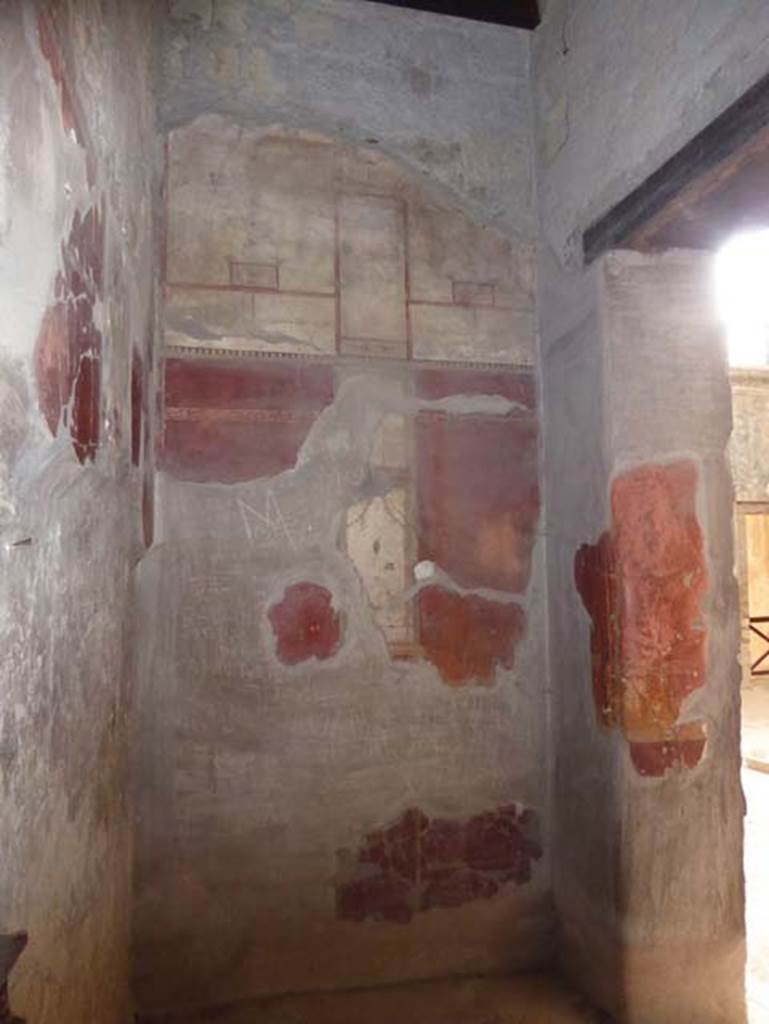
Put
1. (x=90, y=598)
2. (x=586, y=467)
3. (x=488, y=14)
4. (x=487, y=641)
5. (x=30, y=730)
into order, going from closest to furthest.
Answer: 1. (x=30, y=730)
2. (x=90, y=598)
3. (x=586, y=467)
4. (x=487, y=641)
5. (x=488, y=14)

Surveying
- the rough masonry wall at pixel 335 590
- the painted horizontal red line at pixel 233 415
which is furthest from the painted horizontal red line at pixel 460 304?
the painted horizontal red line at pixel 233 415

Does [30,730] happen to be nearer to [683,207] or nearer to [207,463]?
[207,463]

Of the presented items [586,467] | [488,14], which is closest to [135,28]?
[488,14]

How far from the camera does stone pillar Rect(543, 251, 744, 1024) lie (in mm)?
1954

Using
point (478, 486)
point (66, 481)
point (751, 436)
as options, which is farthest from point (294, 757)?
point (751, 436)

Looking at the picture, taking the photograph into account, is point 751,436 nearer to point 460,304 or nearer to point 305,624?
point 460,304

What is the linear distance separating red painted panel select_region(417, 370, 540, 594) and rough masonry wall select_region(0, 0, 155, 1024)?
0.90 metres

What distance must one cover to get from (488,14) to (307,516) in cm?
175

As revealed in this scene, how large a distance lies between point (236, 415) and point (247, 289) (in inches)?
15.1

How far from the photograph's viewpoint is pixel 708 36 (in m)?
1.65

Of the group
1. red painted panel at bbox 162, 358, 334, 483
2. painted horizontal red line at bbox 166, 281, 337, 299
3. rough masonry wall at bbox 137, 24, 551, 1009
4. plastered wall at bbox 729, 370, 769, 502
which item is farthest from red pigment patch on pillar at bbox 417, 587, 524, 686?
plastered wall at bbox 729, 370, 769, 502

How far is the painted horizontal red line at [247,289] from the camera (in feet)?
7.20

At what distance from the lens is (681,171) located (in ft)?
5.73

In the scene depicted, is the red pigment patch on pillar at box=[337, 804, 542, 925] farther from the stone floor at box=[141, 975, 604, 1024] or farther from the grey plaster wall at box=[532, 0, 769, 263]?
the grey plaster wall at box=[532, 0, 769, 263]
